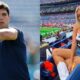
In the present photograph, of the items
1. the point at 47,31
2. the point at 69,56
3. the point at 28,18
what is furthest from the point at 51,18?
the point at 69,56

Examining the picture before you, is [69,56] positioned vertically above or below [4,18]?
below

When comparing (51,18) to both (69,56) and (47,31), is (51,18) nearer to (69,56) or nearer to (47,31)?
(47,31)

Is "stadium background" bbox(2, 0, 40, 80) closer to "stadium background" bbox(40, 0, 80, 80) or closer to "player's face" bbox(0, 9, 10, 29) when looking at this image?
"stadium background" bbox(40, 0, 80, 80)

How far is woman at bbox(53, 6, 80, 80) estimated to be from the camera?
268 centimetres

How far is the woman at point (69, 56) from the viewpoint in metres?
2.68

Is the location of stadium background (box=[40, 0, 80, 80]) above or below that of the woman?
above

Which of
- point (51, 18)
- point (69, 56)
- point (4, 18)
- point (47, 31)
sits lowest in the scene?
point (69, 56)

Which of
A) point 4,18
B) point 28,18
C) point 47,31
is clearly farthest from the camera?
point 47,31

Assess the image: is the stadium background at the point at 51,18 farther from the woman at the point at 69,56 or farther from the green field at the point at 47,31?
the woman at the point at 69,56

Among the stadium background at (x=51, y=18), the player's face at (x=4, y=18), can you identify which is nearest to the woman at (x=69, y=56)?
the stadium background at (x=51, y=18)

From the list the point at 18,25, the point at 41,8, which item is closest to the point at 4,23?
the point at 18,25

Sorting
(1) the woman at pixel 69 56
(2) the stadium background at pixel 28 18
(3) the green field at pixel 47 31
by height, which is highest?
(2) the stadium background at pixel 28 18

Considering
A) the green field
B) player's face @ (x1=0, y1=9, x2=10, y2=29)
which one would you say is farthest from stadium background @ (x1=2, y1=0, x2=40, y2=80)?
player's face @ (x1=0, y1=9, x2=10, y2=29)

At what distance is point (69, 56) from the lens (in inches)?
110
